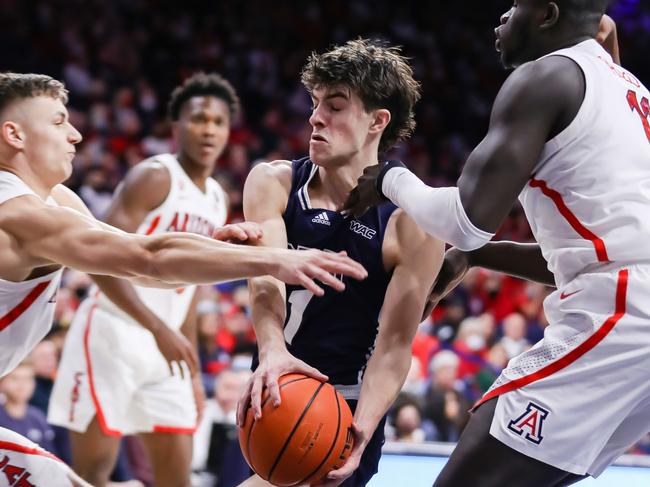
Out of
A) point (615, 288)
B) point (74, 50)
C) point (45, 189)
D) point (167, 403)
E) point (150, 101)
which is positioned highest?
point (74, 50)

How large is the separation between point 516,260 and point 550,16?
3.23 feet

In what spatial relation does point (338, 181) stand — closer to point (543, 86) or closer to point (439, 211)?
point (439, 211)

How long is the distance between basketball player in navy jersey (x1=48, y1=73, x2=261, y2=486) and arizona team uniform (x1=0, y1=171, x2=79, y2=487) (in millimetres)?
1469

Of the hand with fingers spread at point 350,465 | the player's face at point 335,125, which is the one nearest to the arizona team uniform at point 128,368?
the player's face at point 335,125

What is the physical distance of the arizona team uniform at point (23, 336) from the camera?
3033 mm

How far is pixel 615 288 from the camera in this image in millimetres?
2641

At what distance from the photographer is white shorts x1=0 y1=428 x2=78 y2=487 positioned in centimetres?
302

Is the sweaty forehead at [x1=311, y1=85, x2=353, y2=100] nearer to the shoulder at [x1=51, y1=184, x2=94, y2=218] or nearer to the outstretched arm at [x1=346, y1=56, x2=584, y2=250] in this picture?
the outstretched arm at [x1=346, y1=56, x2=584, y2=250]

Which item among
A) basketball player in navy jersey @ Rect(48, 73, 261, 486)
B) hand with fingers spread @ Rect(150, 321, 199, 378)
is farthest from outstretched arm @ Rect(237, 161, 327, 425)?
basketball player in navy jersey @ Rect(48, 73, 261, 486)

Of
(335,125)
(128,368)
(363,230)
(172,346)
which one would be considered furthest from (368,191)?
(128,368)

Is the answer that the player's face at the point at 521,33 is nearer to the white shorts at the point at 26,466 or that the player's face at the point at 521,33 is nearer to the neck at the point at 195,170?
the white shorts at the point at 26,466

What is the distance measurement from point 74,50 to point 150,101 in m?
1.36

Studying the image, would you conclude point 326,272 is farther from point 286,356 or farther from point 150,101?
point 150,101

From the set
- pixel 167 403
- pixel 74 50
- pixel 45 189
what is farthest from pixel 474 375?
pixel 74 50
